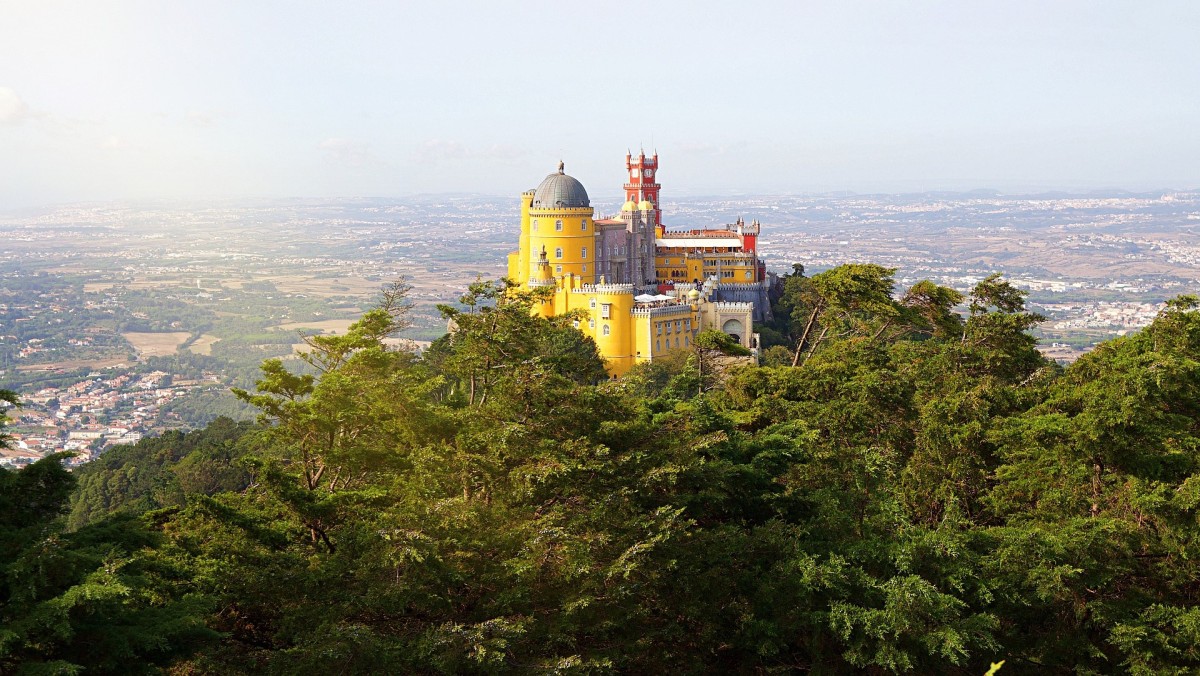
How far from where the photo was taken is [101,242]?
7628 inches

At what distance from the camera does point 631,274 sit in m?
58.9

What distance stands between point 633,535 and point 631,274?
45336 mm

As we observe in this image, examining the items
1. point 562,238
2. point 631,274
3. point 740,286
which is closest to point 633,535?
point 562,238

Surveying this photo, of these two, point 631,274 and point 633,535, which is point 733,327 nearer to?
point 631,274

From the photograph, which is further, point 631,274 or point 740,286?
point 740,286

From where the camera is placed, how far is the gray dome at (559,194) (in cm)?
5250

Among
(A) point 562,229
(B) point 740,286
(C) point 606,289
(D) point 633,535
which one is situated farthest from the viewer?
(B) point 740,286

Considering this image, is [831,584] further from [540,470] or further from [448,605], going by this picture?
[448,605]

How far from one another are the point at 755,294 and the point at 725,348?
1172 inches

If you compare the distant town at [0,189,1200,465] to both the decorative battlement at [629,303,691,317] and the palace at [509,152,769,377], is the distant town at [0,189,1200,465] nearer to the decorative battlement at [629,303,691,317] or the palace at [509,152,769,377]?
the palace at [509,152,769,377]

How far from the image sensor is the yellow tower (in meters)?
52.4

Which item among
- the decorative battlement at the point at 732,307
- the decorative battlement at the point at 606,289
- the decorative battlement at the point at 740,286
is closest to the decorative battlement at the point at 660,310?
the decorative battlement at the point at 606,289

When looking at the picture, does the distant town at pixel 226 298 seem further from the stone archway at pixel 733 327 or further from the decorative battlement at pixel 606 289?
the decorative battlement at pixel 606 289

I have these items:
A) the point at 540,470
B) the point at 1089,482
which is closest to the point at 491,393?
the point at 540,470
